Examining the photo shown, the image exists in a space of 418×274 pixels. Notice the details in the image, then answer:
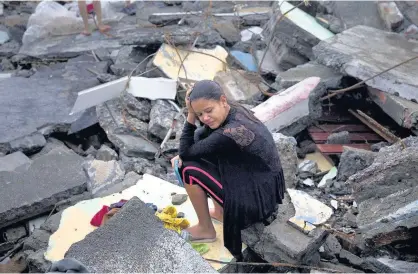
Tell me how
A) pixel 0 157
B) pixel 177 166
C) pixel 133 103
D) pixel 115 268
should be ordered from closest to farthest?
pixel 115 268
pixel 177 166
pixel 0 157
pixel 133 103

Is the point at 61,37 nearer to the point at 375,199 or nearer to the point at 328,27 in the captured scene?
the point at 328,27

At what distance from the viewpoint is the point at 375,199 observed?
13.8 feet

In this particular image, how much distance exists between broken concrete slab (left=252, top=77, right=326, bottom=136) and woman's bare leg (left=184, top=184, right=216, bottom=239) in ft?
5.28

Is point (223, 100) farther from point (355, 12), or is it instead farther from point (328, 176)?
point (355, 12)

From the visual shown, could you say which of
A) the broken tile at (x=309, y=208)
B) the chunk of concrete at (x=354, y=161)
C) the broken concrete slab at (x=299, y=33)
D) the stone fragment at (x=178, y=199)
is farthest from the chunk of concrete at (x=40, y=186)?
the broken concrete slab at (x=299, y=33)

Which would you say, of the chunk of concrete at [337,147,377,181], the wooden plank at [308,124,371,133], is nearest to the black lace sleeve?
the chunk of concrete at [337,147,377,181]

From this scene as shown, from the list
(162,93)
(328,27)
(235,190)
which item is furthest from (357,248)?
A: (328,27)

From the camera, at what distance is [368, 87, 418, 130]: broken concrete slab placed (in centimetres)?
524

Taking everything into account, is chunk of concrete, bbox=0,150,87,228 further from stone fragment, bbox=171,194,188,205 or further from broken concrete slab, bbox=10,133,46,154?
stone fragment, bbox=171,194,188,205

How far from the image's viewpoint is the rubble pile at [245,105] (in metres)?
3.97

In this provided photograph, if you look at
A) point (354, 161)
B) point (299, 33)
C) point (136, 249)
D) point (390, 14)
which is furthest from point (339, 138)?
point (136, 249)

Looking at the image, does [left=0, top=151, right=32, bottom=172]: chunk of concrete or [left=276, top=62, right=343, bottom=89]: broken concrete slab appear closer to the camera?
[left=0, top=151, right=32, bottom=172]: chunk of concrete

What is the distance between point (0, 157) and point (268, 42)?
3.82 m

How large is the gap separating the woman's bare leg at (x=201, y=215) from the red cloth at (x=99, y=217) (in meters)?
0.71
